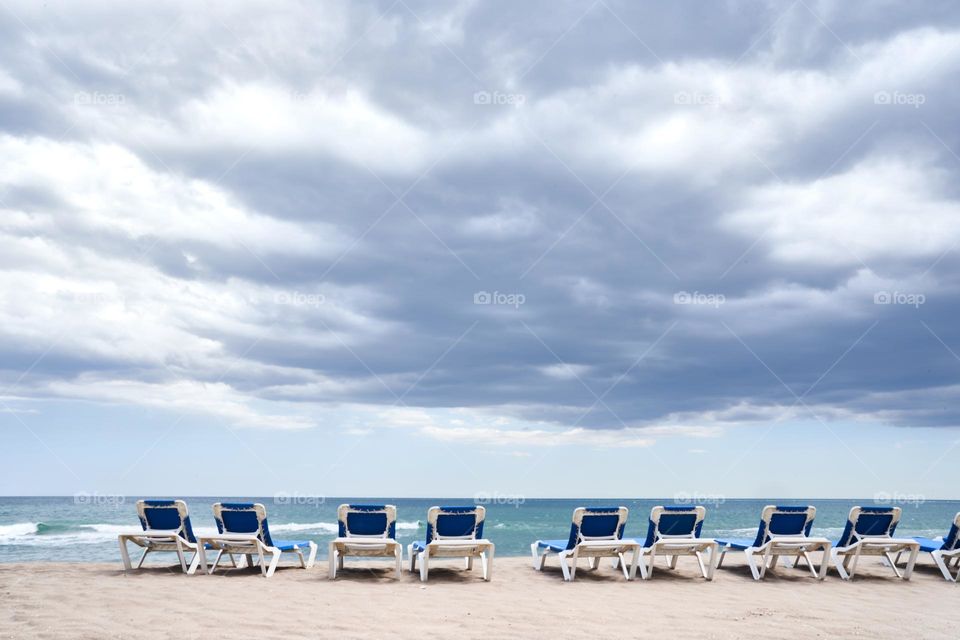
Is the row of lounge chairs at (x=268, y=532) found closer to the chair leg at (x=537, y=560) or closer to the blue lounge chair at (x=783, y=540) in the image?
the chair leg at (x=537, y=560)

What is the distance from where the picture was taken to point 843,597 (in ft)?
25.8

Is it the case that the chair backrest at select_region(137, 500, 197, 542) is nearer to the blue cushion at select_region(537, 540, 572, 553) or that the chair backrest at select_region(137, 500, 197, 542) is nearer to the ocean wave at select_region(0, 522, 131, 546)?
the blue cushion at select_region(537, 540, 572, 553)

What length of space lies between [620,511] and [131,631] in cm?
567

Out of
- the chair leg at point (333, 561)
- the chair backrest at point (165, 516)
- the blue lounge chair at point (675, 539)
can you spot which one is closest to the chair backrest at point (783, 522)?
the blue lounge chair at point (675, 539)

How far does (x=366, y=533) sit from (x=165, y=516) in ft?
8.19

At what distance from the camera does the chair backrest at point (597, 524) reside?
906cm


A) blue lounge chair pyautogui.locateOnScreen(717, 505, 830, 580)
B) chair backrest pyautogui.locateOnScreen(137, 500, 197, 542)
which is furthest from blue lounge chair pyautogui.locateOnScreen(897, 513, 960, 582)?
chair backrest pyautogui.locateOnScreen(137, 500, 197, 542)

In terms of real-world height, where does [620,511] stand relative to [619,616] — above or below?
above

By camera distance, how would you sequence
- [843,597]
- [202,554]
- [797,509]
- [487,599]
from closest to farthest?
[487,599] → [843,597] → [202,554] → [797,509]

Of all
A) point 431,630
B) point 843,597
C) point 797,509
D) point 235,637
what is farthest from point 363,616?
point 797,509

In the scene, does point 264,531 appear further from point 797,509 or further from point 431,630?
point 797,509

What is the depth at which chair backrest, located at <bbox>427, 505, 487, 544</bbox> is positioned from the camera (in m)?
8.95

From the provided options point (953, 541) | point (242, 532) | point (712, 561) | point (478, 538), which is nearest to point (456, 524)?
point (478, 538)

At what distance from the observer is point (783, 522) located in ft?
31.0
